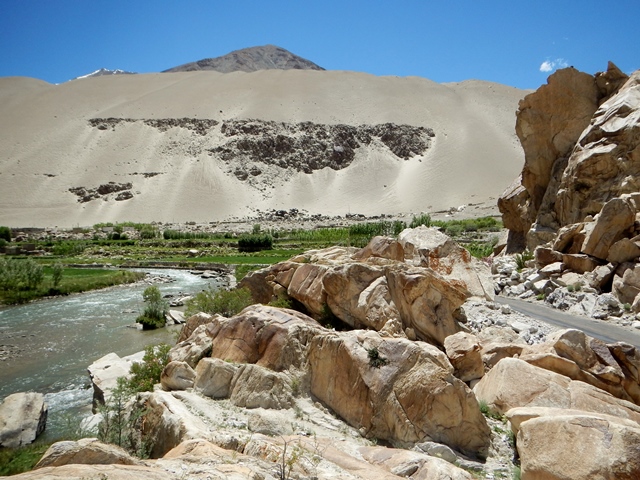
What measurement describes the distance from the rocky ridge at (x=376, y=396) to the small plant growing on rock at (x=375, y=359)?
0.07 feet

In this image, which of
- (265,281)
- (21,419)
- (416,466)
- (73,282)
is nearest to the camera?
(416,466)

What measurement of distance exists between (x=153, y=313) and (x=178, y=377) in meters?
15.7

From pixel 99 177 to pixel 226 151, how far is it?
3144cm

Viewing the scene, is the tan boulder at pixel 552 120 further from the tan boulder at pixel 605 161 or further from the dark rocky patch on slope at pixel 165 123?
the dark rocky patch on slope at pixel 165 123

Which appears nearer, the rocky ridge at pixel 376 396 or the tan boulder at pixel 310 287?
the rocky ridge at pixel 376 396

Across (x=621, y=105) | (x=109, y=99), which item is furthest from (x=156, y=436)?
(x=109, y=99)

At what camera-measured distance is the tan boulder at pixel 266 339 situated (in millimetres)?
11062

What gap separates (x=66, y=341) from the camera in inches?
885

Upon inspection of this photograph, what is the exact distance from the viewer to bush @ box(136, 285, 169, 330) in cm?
2478

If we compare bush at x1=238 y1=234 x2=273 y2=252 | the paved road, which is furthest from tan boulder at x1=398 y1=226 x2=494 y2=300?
bush at x1=238 y1=234 x2=273 y2=252

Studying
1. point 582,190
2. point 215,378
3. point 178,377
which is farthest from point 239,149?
point 215,378

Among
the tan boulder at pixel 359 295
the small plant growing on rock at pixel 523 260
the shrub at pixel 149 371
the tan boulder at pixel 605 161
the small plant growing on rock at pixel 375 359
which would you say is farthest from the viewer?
the small plant growing on rock at pixel 523 260

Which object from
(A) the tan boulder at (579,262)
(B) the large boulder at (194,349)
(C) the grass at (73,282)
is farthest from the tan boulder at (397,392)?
(C) the grass at (73,282)

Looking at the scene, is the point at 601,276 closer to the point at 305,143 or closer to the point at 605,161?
the point at 605,161
